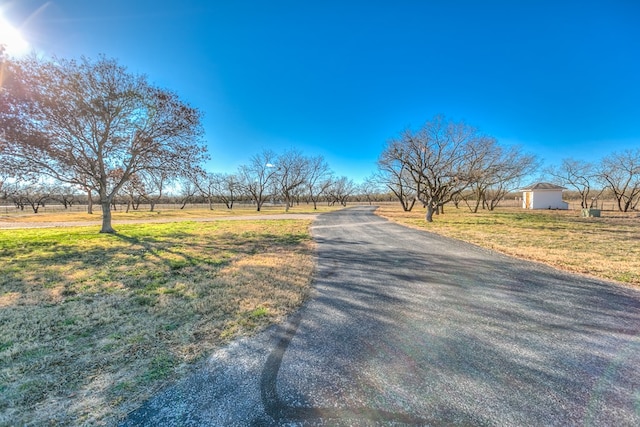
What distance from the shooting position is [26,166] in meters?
10.9

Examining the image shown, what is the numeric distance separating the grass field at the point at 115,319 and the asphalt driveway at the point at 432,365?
1.27 feet

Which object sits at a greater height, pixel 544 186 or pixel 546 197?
pixel 544 186

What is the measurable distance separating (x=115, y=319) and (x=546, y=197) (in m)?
45.9

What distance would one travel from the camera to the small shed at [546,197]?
115 ft

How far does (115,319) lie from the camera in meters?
3.37

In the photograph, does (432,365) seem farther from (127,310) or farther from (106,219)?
(106,219)

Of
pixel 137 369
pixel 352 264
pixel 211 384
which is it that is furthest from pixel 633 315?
pixel 137 369

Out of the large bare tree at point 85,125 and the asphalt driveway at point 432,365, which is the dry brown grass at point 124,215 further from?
the asphalt driveway at point 432,365

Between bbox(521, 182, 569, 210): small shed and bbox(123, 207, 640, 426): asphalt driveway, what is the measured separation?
39988 mm

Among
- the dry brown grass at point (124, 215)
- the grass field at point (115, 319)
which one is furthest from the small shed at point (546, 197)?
the grass field at point (115, 319)

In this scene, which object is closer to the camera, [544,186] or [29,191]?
[29,191]

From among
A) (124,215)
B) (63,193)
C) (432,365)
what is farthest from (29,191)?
(432,365)

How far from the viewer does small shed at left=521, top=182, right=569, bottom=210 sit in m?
35.2

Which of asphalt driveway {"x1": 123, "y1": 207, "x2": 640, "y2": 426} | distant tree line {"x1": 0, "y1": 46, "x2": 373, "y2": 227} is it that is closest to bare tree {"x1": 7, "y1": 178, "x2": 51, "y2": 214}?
distant tree line {"x1": 0, "y1": 46, "x2": 373, "y2": 227}
